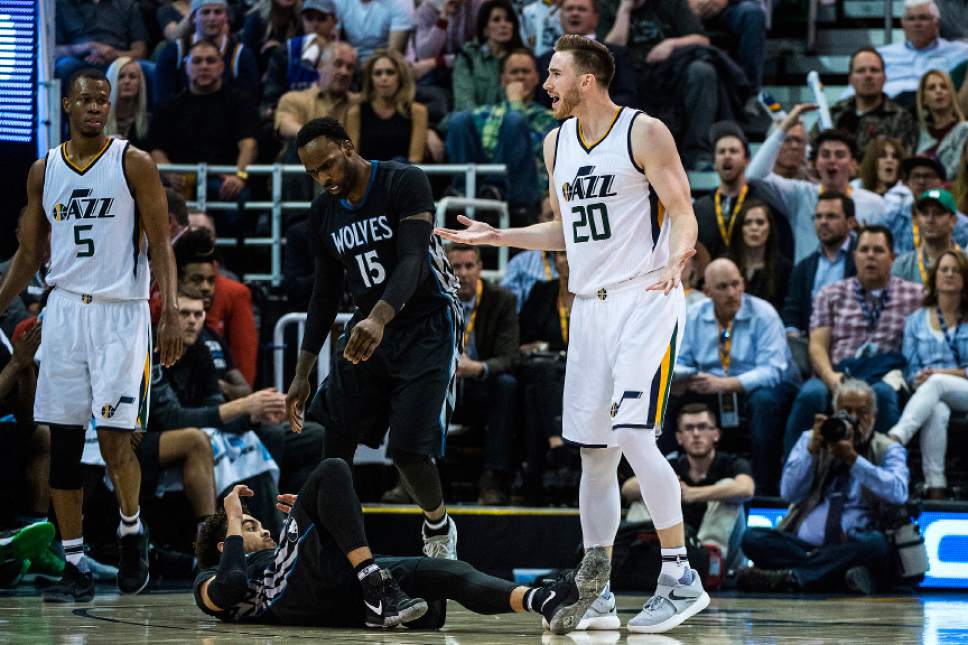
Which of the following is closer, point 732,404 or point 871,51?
point 732,404

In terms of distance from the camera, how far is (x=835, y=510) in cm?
944

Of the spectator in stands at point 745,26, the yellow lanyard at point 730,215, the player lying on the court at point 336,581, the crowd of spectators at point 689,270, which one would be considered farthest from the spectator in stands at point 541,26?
the player lying on the court at point 336,581

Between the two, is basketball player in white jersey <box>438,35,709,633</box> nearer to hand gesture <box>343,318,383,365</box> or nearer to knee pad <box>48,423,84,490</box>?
hand gesture <box>343,318,383,365</box>

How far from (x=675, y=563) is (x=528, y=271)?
212 inches

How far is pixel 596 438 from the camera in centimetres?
637

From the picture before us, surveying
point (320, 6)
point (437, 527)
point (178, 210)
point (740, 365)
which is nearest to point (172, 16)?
point (320, 6)

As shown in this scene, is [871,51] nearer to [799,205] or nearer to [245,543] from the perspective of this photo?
[799,205]

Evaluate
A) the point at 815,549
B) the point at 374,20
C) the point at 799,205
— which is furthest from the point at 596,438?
the point at 374,20

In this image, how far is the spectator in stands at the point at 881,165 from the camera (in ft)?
38.8

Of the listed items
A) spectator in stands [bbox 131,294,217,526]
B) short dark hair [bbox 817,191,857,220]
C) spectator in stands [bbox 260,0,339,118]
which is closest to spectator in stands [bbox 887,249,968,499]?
short dark hair [bbox 817,191,857,220]

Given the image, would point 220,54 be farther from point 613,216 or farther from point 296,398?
point 613,216

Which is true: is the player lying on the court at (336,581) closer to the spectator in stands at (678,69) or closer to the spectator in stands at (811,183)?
the spectator in stands at (811,183)

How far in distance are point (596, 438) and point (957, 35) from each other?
893 cm

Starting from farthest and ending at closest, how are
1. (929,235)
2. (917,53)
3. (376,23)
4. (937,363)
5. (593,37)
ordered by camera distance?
1. (376,23)
2. (917,53)
3. (593,37)
4. (929,235)
5. (937,363)
